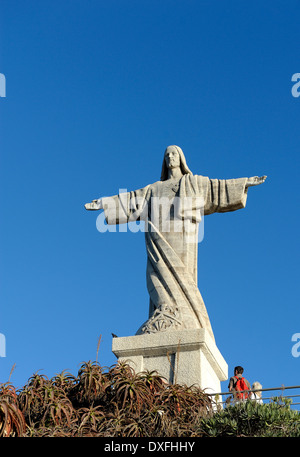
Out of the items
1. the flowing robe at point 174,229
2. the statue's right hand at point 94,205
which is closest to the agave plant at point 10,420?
the flowing robe at point 174,229

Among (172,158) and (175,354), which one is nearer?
(175,354)

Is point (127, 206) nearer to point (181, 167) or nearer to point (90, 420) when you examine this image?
point (181, 167)

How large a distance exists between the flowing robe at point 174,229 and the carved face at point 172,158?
311 millimetres

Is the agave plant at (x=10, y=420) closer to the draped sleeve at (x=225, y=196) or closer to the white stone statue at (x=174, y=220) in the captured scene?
the white stone statue at (x=174, y=220)

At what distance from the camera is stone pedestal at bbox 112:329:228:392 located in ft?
36.7

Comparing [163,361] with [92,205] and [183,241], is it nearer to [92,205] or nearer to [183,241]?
[183,241]

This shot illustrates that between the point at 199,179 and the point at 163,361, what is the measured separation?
3424mm

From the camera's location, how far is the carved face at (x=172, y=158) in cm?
1364

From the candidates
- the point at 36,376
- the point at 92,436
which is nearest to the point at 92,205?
the point at 36,376

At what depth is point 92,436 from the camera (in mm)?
8477

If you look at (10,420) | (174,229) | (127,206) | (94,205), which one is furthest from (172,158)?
(10,420)

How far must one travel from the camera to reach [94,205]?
14086mm

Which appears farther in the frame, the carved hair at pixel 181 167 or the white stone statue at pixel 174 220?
the carved hair at pixel 181 167

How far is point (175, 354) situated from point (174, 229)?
7.67ft
